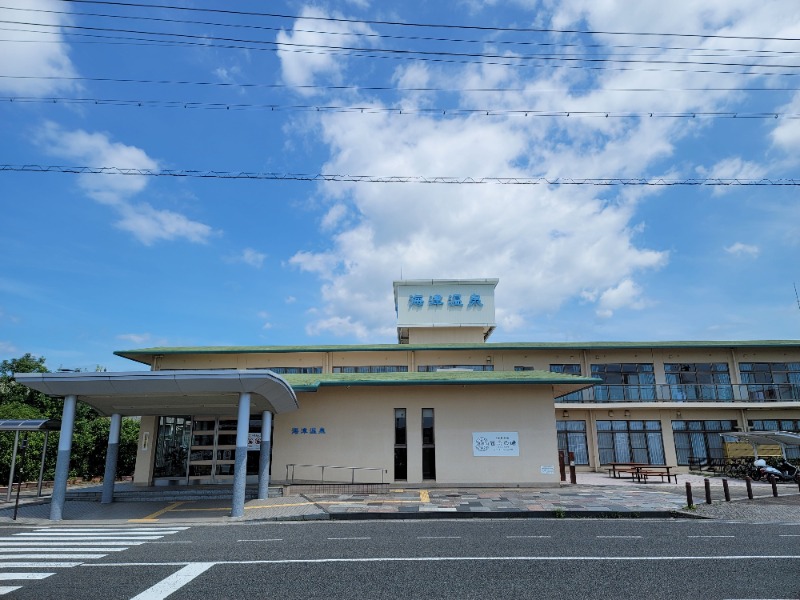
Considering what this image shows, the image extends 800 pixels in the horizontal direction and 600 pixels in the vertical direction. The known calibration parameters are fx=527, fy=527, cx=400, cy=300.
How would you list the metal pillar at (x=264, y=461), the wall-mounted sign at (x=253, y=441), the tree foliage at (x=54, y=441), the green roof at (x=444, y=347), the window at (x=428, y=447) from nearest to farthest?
the wall-mounted sign at (x=253, y=441) → the metal pillar at (x=264, y=461) → the window at (x=428, y=447) → the tree foliage at (x=54, y=441) → the green roof at (x=444, y=347)

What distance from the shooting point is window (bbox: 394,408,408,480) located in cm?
1916

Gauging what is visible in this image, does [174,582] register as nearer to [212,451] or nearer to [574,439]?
[212,451]

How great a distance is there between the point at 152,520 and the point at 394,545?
23.5 ft

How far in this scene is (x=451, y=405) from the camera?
1939 centimetres

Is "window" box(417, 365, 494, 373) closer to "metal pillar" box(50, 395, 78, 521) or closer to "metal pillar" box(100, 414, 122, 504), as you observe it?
"metal pillar" box(100, 414, 122, 504)

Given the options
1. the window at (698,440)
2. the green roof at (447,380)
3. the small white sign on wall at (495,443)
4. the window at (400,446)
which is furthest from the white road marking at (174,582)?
the window at (698,440)

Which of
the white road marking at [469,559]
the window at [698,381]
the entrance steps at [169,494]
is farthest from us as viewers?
the window at [698,381]

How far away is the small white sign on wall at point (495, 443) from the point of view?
745 inches

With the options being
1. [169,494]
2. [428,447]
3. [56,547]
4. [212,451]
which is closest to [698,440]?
[428,447]

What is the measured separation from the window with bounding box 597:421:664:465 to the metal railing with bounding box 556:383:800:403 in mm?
1399

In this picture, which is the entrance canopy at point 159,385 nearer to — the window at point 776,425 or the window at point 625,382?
the window at point 625,382

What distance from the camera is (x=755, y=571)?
7.35 m

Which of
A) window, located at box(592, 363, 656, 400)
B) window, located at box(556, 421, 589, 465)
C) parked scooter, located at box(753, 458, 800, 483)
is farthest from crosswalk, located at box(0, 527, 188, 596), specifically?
parked scooter, located at box(753, 458, 800, 483)

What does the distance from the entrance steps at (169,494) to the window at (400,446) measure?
4223mm
